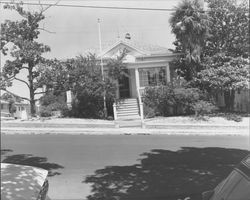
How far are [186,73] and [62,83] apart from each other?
899 cm

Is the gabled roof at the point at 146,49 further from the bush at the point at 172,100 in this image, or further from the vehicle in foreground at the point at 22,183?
the vehicle in foreground at the point at 22,183

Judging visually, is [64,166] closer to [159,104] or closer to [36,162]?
[36,162]

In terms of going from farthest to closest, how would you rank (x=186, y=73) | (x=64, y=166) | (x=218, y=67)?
(x=186, y=73)
(x=218, y=67)
(x=64, y=166)

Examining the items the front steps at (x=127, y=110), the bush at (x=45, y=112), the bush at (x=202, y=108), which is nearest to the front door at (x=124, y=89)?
the front steps at (x=127, y=110)

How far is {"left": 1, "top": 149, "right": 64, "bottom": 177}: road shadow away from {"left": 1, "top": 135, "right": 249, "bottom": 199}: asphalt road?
20 centimetres

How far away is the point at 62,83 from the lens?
26094mm

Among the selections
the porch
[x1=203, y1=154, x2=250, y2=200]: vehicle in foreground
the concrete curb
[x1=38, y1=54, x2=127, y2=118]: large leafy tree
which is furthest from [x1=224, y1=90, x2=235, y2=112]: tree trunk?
[x1=203, y1=154, x2=250, y2=200]: vehicle in foreground

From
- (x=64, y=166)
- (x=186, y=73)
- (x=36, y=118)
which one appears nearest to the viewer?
(x=64, y=166)

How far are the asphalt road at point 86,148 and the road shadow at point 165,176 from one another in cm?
46

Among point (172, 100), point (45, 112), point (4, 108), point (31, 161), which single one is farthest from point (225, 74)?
point (4, 108)

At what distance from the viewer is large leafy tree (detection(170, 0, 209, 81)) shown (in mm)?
27344

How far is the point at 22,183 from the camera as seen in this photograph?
4.96m

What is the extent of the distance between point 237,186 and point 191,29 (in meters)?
25.3

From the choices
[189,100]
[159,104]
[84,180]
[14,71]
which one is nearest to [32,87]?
[14,71]
